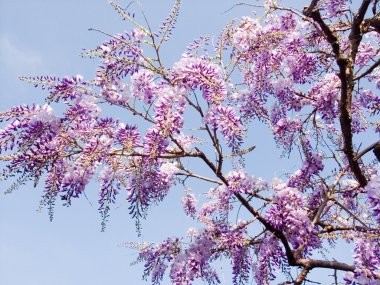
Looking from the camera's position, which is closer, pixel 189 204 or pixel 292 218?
pixel 292 218

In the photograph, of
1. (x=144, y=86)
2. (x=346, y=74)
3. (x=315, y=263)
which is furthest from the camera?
(x=315, y=263)

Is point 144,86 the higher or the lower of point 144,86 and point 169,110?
the higher

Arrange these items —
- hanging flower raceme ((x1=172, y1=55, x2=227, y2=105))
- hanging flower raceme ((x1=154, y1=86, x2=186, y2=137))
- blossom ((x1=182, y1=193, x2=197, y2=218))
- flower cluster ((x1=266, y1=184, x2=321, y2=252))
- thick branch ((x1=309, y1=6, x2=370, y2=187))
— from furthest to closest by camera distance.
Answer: blossom ((x1=182, y1=193, x2=197, y2=218)) → flower cluster ((x1=266, y1=184, x2=321, y2=252)) → thick branch ((x1=309, y1=6, x2=370, y2=187)) → hanging flower raceme ((x1=172, y1=55, x2=227, y2=105)) → hanging flower raceme ((x1=154, y1=86, x2=186, y2=137))

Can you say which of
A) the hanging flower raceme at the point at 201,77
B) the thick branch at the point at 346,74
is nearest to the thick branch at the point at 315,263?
the thick branch at the point at 346,74

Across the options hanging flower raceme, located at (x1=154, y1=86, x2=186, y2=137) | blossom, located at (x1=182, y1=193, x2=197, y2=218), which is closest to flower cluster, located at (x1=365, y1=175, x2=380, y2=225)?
hanging flower raceme, located at (x1=154, y1=86, x2=186, y2=137)

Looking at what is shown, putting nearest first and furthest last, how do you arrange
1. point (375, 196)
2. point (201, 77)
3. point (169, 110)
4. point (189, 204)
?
point (375, 196), point (169, 110), point (201, 77), point (189, 204)

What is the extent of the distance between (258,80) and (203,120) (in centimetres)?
186

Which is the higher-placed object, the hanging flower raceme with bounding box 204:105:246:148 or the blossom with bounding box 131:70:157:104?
the blossom with bounding box 131:70:157:104

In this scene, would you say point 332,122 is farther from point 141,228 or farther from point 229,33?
point 141,228

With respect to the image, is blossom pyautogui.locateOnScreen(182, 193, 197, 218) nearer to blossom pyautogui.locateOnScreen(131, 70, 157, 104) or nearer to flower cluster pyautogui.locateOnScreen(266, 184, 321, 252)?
flower cluster pyautogui.locateOnScreen(266, 184, 321, 252)

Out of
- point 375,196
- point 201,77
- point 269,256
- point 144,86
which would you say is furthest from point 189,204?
point 375,196

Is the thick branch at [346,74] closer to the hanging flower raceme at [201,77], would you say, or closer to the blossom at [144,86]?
the hanging flower raceme at [201,77]

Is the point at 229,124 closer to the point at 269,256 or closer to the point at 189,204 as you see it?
the point at 269,256

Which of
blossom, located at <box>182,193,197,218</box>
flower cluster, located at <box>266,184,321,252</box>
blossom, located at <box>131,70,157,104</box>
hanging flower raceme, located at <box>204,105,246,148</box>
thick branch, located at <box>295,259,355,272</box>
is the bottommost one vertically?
→ thick branch, located at <box>295,259,355,272</box>
